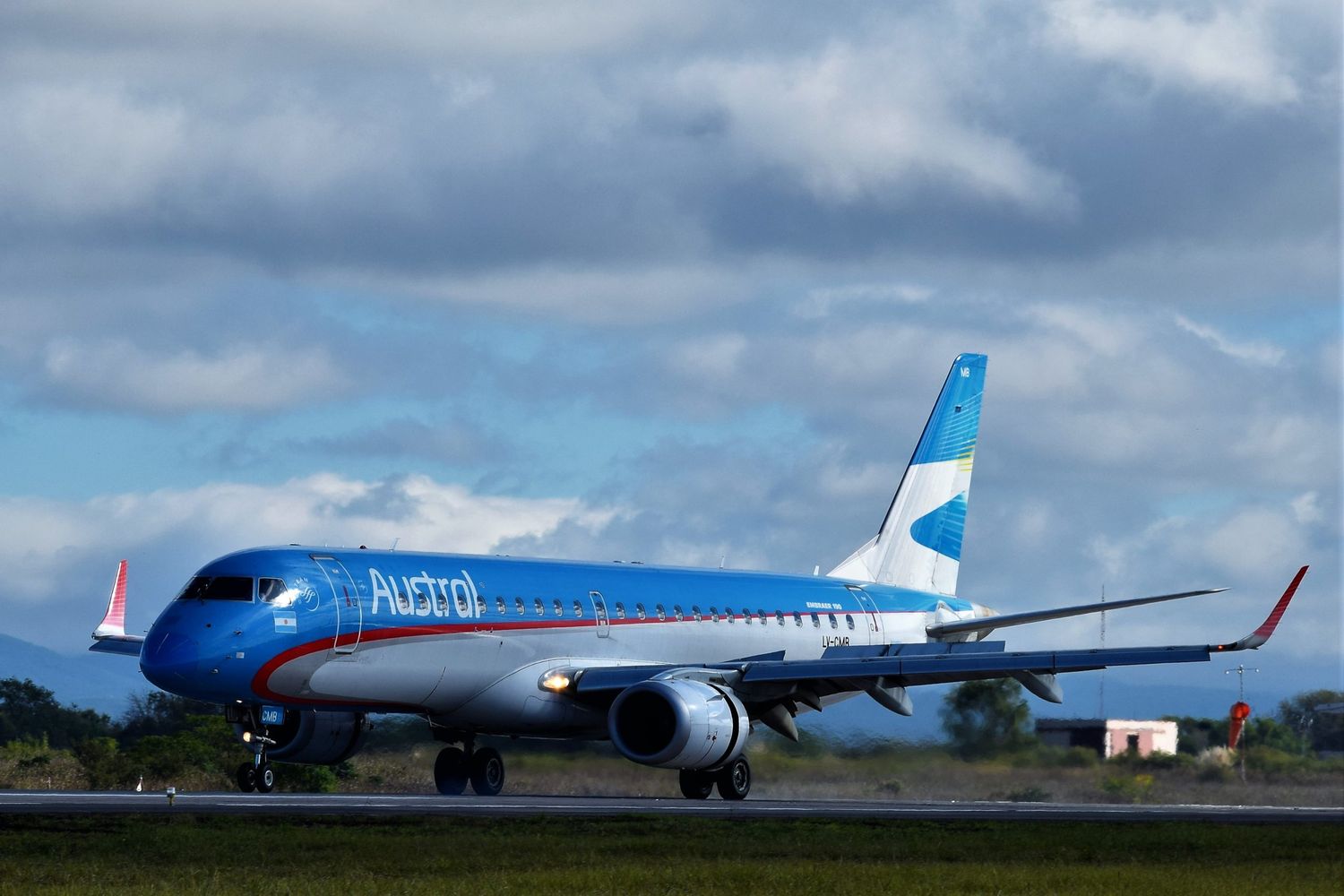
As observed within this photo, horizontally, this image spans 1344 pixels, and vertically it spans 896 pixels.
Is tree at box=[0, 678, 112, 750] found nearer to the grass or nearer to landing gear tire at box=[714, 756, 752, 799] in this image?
the grass

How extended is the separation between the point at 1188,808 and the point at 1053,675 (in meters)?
4.55

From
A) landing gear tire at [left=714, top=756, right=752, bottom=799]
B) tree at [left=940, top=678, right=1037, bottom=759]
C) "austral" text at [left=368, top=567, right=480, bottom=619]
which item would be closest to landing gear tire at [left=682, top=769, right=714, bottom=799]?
landing gear tire at [left=714, top=756, right=752, bottom=799]

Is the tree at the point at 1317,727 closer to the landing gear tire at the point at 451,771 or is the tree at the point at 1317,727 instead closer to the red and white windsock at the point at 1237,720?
the red and white windsock at the point at 1237,720

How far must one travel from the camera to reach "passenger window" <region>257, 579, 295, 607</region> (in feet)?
109

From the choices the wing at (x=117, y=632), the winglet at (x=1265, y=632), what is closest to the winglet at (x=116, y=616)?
the wing at (x=117, y=632)

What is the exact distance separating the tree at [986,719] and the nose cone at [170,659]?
1577cm

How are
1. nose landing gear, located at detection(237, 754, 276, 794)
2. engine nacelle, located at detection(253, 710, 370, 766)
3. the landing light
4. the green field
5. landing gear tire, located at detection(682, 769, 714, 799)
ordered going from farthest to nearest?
1. landing gear tire, located at detection(682, 769, 714, 799)
2. the landing light
3. engine nacelle, located at detection(253, 710, 370, 766)
4. nose landing gear, located at detection(237, 754, 276, 794)
5. the green field

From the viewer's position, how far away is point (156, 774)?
41094mm

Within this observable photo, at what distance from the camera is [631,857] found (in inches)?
891

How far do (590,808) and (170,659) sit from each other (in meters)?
7.07

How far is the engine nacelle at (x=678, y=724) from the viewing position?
117 ft

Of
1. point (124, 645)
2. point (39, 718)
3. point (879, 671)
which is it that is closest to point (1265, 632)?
point (879, 671)

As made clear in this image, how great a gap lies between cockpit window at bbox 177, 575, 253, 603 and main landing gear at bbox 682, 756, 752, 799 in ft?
29.7

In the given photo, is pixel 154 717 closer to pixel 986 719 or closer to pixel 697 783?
pixel 697 783
